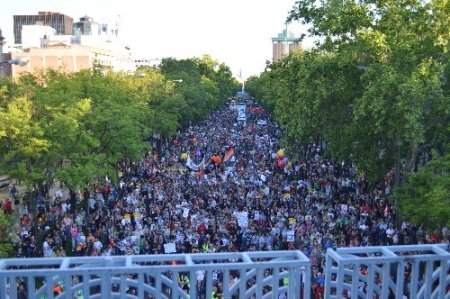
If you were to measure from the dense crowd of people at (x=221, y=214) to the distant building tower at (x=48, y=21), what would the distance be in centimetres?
11628

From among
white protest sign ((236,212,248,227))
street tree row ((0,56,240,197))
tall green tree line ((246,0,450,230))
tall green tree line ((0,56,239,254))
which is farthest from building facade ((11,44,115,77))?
white protest sign ((236,212,248,227))

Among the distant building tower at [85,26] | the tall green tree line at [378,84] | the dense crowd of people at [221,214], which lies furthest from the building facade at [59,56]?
the tall green tree line at [378,84]

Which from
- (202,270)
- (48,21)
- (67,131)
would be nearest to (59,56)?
(48,21)

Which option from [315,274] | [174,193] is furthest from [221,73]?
[315,274]

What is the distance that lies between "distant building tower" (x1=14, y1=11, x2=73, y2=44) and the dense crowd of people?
382 feet

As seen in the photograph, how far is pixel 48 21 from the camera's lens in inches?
5842

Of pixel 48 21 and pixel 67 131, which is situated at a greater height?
pixel 48 21

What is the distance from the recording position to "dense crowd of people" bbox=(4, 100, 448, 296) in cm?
2164

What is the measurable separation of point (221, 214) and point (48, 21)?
13475 centimetres

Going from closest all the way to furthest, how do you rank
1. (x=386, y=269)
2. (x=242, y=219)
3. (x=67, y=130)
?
(x=386, y=269) → (x=242, y=219) → (x=67, y=130)

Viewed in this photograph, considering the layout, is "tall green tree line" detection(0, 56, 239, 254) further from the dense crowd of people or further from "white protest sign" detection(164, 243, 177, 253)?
"white protest sign" detection(164, 243, 177, 253)

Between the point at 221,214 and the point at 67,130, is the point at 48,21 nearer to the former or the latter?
the point at 67,130

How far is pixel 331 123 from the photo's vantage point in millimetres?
27172

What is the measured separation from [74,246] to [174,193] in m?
9.02
